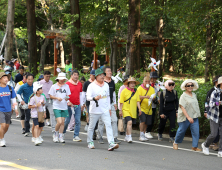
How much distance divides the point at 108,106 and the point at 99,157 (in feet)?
4.88

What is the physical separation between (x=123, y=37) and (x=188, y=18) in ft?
24.4

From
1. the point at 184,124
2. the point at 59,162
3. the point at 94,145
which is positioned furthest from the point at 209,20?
the point at 59,162

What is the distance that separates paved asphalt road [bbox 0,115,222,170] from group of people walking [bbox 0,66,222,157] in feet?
0.94

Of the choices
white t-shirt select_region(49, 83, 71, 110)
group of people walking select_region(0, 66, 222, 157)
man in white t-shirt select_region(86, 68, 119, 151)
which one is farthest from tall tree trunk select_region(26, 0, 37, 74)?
man in white t-shirt select_region(86, 68, 119, 151)

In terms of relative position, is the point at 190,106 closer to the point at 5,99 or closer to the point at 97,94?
the point at 97,94

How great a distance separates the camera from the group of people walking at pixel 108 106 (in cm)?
813

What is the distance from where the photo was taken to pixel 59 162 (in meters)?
6.80

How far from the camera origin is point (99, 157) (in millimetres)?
7379

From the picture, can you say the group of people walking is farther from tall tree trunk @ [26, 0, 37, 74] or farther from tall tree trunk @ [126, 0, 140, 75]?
tall tree trunk @ [26, 0, 37, 74]

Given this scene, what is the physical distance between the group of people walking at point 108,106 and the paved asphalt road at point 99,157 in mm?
287

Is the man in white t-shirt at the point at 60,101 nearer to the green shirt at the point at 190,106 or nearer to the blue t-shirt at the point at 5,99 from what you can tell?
the blue t-shirt at the point at 5,99

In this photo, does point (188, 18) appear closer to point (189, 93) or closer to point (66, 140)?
point (189, 93)

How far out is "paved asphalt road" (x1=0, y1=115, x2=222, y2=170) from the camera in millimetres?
6613

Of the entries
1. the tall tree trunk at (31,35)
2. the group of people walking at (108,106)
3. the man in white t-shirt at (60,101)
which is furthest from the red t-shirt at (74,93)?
the tall tree trunk at (31,35)
